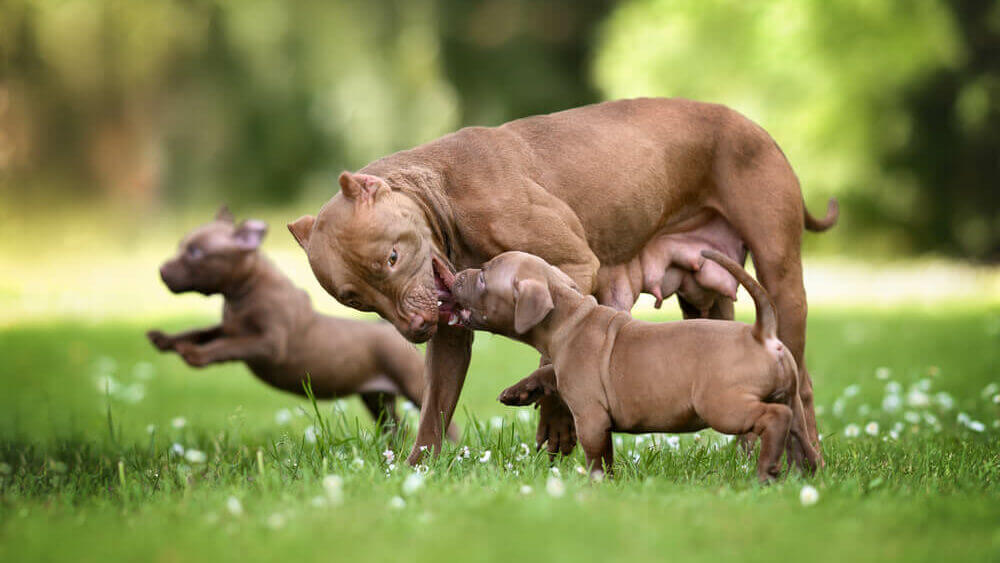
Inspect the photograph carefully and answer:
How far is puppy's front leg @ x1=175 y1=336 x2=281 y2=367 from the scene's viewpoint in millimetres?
6852

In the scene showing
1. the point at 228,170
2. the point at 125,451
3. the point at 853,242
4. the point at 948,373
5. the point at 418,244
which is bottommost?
the point at 853,242

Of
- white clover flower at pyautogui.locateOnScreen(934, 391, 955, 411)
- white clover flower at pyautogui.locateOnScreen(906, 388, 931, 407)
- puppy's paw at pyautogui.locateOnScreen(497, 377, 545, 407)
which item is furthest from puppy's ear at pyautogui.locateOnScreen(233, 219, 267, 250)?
white clover flower at pyautogui.locateOnScreen(934, 391, 955, 411)

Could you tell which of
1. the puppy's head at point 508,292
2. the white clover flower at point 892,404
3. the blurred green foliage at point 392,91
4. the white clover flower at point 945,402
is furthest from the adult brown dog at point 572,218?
the blurred green foliage at point 392,91

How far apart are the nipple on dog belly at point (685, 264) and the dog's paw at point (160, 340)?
3.04 m

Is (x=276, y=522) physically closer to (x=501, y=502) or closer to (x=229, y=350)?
(x=501, y=502)

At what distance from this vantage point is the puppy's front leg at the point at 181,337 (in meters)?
6.70

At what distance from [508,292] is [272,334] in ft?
9.79

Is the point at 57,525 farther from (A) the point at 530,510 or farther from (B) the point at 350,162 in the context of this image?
(B) the point at 350,162

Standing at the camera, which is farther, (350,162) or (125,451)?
(350,162)

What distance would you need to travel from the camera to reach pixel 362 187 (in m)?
4.71

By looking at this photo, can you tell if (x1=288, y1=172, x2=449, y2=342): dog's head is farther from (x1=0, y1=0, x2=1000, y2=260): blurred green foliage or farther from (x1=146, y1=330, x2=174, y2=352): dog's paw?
(x1=0, y1=0, x2=1000, y2=260): blurred green foliage

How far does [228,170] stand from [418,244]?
19995mm

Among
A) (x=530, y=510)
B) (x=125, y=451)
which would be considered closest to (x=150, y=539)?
(x=530, y=510)

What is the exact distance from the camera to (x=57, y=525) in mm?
3688
